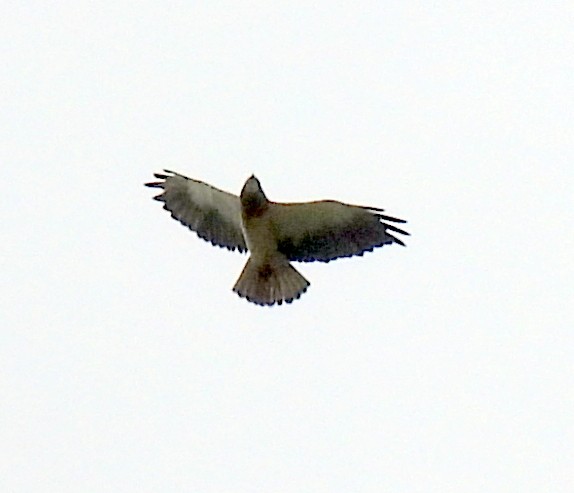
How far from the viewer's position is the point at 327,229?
13.4 metres

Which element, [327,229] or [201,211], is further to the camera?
[201,211]

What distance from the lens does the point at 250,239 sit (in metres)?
13.4

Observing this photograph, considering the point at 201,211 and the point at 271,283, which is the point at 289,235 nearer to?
the point at 271,283

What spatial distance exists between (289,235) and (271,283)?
32 centimetres

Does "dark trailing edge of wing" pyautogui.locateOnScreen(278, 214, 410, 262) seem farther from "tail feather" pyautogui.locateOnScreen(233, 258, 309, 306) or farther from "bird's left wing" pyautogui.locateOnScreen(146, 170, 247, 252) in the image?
"bird's left wing" pyautogui.locateOnScreen(146, 170, 247, 252)

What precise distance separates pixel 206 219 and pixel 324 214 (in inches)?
33.1

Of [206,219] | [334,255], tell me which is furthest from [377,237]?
[206,219]

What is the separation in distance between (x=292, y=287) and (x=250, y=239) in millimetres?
393

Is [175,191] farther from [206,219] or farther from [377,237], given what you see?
[377,237]

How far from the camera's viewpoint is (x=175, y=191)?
542 inches

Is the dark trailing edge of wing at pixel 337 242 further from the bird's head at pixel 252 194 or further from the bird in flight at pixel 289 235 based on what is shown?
the bird's head at pixel 252 194

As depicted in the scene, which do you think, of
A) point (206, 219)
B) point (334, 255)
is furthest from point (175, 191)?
point (334, 255)

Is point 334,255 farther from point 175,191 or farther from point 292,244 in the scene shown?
point 175,191

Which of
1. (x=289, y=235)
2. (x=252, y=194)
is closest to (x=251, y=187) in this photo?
(x=252, y=194)
